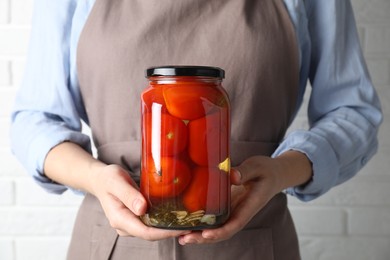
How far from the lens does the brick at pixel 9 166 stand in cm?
118

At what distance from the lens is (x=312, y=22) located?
2.67ft

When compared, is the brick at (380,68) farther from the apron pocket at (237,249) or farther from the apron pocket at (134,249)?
the apron pocket at (134,249)

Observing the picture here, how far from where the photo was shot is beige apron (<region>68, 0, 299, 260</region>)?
0.73m

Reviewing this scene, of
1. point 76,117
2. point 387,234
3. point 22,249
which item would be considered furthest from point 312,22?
point 22,249

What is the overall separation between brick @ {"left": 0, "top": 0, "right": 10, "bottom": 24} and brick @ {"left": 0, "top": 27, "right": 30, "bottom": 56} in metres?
0.02

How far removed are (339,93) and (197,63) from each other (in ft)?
0.74

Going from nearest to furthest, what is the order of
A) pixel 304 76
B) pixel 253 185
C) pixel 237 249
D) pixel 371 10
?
pixel 253 185 → pixel 237 249 → pixel 304 76 → pixel 371 10

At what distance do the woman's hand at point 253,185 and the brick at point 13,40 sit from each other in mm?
691

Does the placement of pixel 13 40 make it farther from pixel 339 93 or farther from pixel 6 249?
pixel 339 93

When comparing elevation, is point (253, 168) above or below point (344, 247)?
above

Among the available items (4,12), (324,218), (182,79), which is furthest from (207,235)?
(4,12)

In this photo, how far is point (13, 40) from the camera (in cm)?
115

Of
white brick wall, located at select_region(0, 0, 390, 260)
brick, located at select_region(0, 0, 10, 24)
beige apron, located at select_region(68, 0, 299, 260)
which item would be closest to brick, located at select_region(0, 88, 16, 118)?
white brick wall, located at select_region(0, 0, 390, 260)

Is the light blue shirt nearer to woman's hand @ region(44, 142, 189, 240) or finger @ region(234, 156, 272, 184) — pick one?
woman's hand @ region(44, 142, 189, 240)
